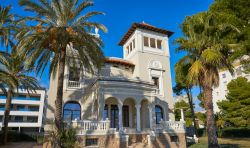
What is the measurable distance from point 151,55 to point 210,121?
15218mm

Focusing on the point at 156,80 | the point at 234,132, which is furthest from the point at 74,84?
the point at 234,132

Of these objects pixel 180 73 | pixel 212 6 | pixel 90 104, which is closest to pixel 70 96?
pixel 90 104

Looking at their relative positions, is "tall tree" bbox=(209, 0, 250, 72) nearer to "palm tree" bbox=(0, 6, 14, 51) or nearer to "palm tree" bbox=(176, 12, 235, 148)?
"palm tree" bbox=(176, 12, 235, 148)

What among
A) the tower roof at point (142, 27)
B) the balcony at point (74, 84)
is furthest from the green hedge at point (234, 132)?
the balcony at point (74, 84)

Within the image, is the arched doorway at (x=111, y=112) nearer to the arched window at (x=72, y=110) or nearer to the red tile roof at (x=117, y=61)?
the arched window at (x=72, y=110)

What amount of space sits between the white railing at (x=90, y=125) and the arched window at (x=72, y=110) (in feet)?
13.4

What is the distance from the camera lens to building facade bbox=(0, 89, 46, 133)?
184 feet

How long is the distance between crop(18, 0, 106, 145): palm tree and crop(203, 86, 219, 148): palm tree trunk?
882 centimetres

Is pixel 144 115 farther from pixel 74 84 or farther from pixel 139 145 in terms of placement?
pixel 74 84

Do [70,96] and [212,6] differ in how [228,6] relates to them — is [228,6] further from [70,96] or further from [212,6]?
[70,96]

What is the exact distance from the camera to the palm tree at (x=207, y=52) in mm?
13922

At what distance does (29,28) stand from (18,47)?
163cm

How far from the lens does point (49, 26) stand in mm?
15031

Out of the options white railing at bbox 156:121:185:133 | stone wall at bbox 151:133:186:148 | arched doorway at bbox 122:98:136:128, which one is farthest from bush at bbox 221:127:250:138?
arched doorway at bbox 122:98:136:128
